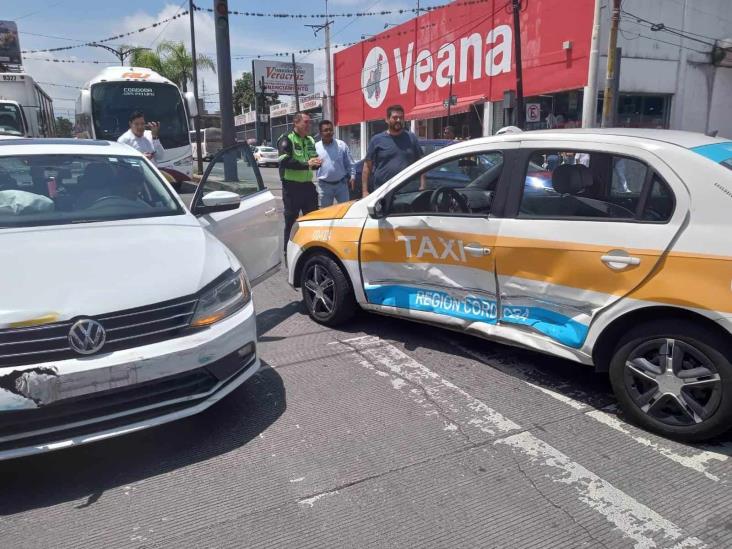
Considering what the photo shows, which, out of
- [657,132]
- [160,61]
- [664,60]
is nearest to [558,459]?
[657,132]

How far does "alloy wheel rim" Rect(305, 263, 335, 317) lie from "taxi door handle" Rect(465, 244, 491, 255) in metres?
1.38

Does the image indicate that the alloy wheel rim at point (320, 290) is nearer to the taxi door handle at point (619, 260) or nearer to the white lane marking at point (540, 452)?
the white lane marking at point (540, 452)

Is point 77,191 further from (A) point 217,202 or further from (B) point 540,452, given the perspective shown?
(B) point 540,452

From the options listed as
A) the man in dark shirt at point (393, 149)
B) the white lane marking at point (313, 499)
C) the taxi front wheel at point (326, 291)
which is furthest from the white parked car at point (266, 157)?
the white lane marking at point (313, 499)

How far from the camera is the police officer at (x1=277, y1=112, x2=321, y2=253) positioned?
6.78 meters

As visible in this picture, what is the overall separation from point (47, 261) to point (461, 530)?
2.37 meters

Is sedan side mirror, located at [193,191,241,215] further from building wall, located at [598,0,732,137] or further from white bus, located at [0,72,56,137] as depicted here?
building wall, located at [598,0,732,137]

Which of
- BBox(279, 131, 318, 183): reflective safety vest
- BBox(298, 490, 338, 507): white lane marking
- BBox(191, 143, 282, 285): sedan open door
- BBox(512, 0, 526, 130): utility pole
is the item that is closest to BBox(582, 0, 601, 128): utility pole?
BBox(512, 0, 526, 130): utility pole

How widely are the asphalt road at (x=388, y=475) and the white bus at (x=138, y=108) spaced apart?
1258 centimetres

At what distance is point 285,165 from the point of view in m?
6.82

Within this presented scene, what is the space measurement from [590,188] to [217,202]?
2.56m

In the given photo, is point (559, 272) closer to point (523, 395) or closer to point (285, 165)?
point (523, 395)

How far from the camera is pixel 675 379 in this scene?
2.96m

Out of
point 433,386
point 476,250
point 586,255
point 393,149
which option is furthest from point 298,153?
point 586,255
